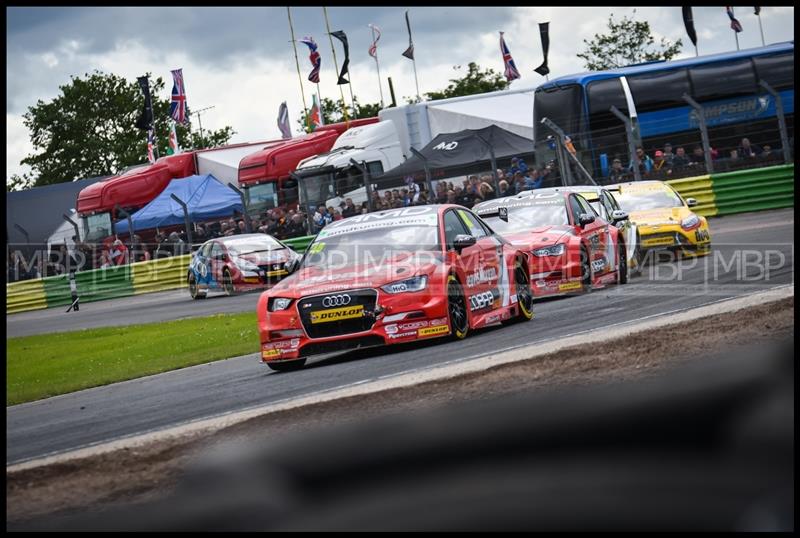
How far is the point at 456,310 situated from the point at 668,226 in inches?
331

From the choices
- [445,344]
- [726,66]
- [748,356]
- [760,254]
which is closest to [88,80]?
[726,66]

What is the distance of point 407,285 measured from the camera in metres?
10.5

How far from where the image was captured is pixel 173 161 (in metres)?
37.8

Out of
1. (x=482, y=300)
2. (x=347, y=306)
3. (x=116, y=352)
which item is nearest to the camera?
(x=347, y=306)

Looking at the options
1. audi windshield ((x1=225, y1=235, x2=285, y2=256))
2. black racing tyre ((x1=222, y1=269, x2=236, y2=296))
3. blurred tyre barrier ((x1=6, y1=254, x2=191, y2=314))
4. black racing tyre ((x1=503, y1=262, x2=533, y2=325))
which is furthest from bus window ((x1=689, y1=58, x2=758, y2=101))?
black racing tyre ((x1=503, y1=262, x2=533, y2=325))

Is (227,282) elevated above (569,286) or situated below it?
above

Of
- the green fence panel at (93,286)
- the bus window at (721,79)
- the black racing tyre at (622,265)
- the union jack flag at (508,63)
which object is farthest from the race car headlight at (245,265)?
the union jack flag at (508,63)

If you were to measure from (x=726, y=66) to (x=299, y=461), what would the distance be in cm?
2464

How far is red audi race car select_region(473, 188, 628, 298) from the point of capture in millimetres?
14219

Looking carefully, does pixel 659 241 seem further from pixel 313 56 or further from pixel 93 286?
pixel 313 56

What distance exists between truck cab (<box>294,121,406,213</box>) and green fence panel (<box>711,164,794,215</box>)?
26.0 feet

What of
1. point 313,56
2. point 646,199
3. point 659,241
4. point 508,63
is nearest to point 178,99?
point 313,56

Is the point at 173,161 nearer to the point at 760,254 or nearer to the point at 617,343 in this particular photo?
the point at 760,254

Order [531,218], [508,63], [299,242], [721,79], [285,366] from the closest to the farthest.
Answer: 1. [285,366]
2. [531,218]
3. [721,79]
4. [299,242]
5. [508,63]
